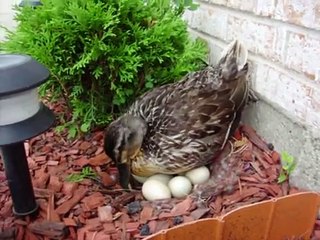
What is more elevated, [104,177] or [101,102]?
[101,102]

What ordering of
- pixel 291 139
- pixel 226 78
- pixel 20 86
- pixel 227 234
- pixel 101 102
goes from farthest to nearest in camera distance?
1. pixel 101 102
2. pixel 226 78
3. pixel 291 139
4. pixel 227 234
5. pixel 20 86

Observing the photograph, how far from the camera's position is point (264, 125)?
146cm

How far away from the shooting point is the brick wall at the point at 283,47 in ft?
3.80

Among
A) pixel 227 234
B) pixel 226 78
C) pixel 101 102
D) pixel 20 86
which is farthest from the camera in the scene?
pixel 101 102

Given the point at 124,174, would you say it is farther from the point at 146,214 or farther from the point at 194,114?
the point at 194,114

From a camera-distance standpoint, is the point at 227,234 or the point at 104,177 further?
the point at 104,177

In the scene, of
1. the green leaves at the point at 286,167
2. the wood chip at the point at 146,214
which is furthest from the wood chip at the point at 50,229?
the green leaves at the point at 286,167

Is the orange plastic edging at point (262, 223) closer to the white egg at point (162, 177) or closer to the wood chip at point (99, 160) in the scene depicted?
the white egg at point (162, 177)

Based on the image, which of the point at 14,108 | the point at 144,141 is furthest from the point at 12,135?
the point at 144,141

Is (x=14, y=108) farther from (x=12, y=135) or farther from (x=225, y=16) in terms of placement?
(x=225, y=16)

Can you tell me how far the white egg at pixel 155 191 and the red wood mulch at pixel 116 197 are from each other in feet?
0.08

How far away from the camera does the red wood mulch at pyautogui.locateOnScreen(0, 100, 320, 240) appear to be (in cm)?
112

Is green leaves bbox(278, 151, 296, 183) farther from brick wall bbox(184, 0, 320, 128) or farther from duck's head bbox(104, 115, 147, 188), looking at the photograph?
duck's head bbox(104, 115, 147, 188)

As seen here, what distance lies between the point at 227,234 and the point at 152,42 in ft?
2.47
